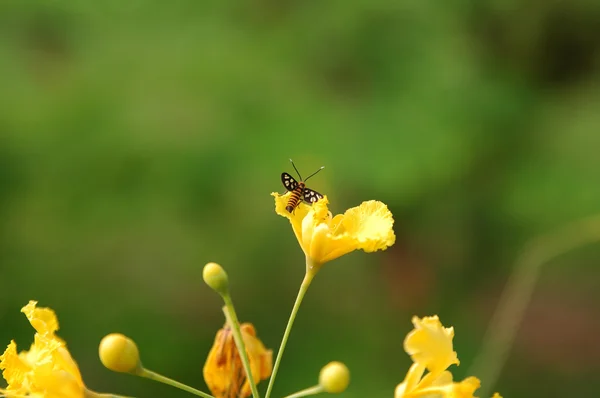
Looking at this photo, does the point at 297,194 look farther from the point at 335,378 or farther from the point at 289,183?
the point at 335,378

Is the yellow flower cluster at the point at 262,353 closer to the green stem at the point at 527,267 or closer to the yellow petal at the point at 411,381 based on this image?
the yellow petal at the point at 411,381

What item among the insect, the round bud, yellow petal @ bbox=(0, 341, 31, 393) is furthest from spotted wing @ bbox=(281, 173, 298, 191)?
yellow petal @ bbox=(0, 341, 31, 393)

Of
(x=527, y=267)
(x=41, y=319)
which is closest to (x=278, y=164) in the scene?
(x=527, y=267)

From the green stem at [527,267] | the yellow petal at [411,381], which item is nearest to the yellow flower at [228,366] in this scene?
the yellow petal at [411,381]

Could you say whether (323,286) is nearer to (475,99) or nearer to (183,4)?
(475,99)

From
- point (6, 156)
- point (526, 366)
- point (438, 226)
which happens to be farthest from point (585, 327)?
point (6, 156)

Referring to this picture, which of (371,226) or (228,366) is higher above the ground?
(371,226)

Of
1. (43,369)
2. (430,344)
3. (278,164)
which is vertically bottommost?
(43,369)
